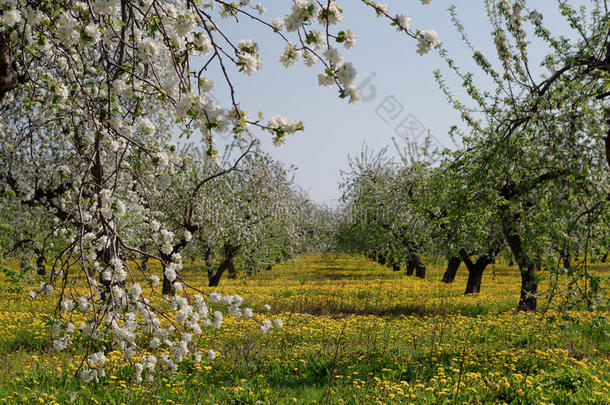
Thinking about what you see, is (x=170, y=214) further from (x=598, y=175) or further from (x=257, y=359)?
(x=598, y=175)

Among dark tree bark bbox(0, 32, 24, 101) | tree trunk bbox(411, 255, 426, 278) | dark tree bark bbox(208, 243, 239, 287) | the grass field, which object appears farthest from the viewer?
tree trunk bbox(411, 255, 426, 278)

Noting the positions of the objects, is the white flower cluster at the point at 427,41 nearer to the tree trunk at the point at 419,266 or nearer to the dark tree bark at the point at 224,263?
the dark tree bark at the point at 224,263

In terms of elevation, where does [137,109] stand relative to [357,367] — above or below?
above

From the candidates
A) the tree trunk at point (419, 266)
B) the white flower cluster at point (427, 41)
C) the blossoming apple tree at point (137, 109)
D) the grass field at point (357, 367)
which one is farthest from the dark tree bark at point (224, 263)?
the white flower cluster at point (427, 41)

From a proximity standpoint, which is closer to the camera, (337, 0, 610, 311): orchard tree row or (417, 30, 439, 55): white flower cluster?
(417, 30, 439, 55): white flower cluster

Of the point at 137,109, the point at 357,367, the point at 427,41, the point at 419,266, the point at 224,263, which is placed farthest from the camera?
the point at 419,266

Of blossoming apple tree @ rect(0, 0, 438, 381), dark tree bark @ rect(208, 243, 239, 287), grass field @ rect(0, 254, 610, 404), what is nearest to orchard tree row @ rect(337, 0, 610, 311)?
grass field @ rect(0, 254, 610, 404)

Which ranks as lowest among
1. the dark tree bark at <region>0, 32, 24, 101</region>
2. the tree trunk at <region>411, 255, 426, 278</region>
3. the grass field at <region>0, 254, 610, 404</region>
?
the grass field at <region>0, 254, 610, 404</region>

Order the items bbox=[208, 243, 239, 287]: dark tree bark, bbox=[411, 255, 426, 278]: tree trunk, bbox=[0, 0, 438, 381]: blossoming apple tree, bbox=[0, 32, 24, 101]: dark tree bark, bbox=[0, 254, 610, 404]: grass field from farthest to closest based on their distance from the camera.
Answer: bbox=[411, 255, 426, 278]: tree trunk → bbox=[208, 243, 239, 287]: dark tree bark → bbox=[0, 254, 610, 404]: grass field → bbox=[0, 32, 24, 101]: dark tree bark → bbox=[0, 0, 438, 381]: blossoming apple tree

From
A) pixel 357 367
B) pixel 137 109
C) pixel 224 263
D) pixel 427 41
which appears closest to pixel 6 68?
pixel 137 109

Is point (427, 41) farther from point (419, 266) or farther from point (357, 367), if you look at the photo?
point (419, 266)

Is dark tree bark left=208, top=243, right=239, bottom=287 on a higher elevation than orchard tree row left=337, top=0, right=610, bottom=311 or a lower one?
lower

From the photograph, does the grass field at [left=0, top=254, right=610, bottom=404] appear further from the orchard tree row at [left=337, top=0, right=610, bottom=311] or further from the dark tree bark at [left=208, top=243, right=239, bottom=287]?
the dark tree bark at [left=208, top=243, right=239, bottom=287]

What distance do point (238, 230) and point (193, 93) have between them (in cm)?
2022
